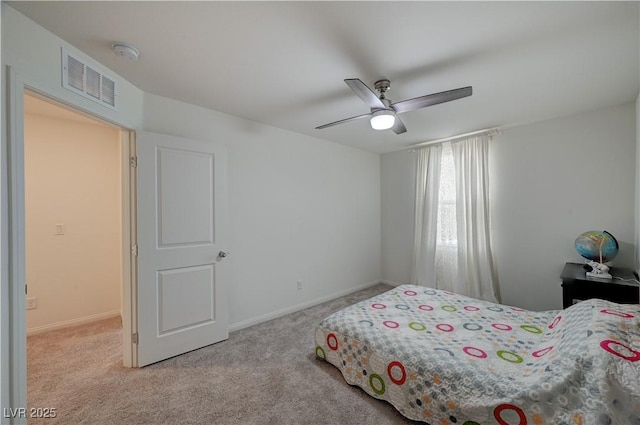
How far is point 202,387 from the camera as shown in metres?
1.90

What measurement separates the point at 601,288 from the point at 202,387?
3337 mm

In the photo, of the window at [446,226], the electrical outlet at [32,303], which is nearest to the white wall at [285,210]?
the window at [446,226]

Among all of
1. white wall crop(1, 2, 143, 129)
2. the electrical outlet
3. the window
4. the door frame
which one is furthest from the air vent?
the window

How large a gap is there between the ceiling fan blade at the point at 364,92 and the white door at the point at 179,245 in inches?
62.1

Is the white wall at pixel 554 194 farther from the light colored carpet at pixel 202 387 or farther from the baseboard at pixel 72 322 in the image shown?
the baseboard at pixel 72 322

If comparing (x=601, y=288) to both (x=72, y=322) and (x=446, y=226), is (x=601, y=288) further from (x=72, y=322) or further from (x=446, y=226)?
(x=72, y=322)

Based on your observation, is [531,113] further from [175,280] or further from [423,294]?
[175,280]

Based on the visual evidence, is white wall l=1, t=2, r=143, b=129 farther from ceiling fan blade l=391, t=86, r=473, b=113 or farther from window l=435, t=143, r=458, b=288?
window l=435, t=143, r=458, b=288

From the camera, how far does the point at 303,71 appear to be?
192 cm

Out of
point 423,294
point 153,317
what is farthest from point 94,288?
point 423,294

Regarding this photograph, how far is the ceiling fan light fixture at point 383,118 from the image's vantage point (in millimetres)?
1938

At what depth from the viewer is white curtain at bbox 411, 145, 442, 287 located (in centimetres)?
378

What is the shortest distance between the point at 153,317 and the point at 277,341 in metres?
1.16

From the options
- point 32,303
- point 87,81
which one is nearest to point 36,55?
point 87,81
